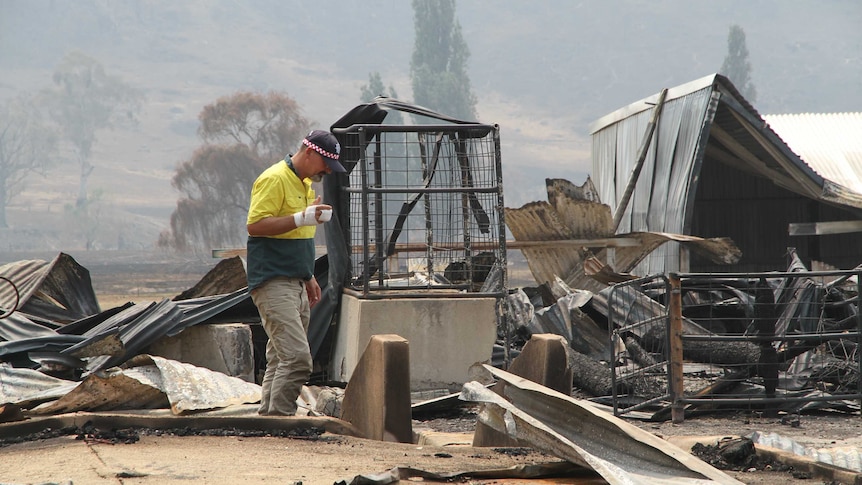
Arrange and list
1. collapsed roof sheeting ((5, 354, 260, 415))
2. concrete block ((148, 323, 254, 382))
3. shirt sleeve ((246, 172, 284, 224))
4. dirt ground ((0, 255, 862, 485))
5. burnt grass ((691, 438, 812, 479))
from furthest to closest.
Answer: concrete block ((148, 323, 254, 382)), collapsed roof sheeting ((5, 354, 260, 415)), shirt sleeve ((246, 172, 284, 224)), burnt grass ((691, 438, 812, 479)), dirt ground ((0, 255, 862, 485))

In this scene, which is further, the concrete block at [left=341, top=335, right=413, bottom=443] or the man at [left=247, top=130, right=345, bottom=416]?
the man at [left=247, top=130, right=345, bottom=416]

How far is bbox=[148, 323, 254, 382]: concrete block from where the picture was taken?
9023 mm

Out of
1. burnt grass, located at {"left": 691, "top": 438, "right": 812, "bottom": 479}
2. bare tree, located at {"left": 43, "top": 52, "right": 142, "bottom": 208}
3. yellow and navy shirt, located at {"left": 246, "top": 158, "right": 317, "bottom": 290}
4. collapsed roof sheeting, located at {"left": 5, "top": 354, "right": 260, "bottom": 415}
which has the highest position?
bare tree, located at {"left": 43, "top": 52, "right": 142, "bottom": 208}

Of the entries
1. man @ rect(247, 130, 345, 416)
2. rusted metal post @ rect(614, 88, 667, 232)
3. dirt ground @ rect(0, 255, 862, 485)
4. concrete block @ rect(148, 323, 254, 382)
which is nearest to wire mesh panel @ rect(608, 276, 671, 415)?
dirt ground @ rect(0, 255, 862, 485)

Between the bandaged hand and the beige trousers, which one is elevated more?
the bandaged hand

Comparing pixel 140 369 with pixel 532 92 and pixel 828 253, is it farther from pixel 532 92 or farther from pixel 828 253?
pixel 532 92

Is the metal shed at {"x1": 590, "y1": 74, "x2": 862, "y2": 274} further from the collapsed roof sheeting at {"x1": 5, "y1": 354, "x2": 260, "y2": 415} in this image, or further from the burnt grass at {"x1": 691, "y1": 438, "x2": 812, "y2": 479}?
the burnt grass at {"x1": 691, "y1": 438, "x2": 812, "y2": 479}

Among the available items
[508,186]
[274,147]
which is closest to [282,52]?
[508,186]

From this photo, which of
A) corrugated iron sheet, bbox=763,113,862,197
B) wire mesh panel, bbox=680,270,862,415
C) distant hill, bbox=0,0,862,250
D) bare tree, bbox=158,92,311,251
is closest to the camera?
wire mesh panel, bbox=680,270,862,415

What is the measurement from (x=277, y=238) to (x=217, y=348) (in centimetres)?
278

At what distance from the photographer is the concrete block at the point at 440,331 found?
8.44m

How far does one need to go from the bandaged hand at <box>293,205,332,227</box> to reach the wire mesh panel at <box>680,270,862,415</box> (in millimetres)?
3015

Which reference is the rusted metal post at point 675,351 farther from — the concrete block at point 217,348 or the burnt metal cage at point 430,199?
the concrete block at point 217,348

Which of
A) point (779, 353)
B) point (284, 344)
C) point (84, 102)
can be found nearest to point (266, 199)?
point (284, 344)
